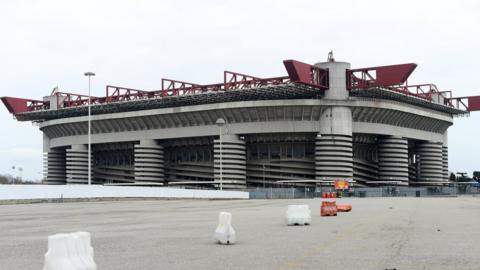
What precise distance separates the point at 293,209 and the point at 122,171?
→ 101 metres

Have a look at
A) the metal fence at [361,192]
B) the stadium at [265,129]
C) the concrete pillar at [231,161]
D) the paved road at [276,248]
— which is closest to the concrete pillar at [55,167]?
the stadium at [265,129]

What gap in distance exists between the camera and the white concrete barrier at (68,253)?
7.92 meters

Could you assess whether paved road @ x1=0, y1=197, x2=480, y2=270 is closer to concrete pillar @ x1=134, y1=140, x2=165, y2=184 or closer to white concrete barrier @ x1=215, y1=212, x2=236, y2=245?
white concrete barrier @ x1=215, y1=212, x2=236, y2=245

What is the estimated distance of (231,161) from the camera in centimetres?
9831

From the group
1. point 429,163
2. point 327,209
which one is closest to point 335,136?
point 429,163

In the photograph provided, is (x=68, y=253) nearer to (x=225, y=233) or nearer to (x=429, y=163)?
(x=225, y=233)

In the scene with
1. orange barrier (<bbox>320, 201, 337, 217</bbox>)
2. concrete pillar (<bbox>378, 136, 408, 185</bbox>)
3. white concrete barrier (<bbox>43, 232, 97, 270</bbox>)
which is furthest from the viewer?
concrete pillar (<bbox>378, 136, 408, 185</bbox>)

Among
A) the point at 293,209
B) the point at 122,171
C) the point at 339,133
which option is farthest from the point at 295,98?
the point at 293,209

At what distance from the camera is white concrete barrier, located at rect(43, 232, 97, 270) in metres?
7.92

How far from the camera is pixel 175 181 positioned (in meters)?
111

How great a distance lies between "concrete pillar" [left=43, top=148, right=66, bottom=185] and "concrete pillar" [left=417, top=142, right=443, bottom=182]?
68458 millimetres

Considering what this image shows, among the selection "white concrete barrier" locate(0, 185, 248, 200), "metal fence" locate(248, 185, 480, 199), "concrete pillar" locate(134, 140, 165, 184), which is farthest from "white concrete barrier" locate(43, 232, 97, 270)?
"concrete pillar" locate(134, 140, 165, 184)

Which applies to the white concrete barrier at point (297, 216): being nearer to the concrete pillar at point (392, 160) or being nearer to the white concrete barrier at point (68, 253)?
the white concrete barrier at point (68, 253)

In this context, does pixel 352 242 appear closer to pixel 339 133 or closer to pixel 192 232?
pixel 192 232
